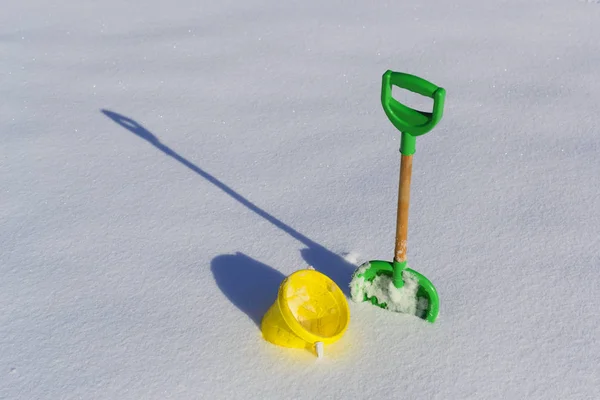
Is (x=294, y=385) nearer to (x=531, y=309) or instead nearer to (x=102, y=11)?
(x=531, y=309)

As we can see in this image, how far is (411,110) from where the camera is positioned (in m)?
1.82

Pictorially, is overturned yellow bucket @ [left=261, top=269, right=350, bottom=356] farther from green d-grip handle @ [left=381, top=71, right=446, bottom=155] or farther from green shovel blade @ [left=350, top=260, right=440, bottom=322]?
green d-grip handle @ [left=381, top=71, right=446, bottom=155]

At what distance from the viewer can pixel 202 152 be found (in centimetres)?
318

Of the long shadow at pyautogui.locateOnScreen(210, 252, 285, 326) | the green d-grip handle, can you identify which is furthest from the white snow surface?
the green d-grip handle

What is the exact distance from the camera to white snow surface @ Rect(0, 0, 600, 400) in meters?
2.11

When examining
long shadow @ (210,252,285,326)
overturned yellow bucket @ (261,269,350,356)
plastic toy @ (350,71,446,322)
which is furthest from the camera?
long shadow @ (210,252,285,326)

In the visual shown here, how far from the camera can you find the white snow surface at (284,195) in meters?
2.11

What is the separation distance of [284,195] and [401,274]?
85cm

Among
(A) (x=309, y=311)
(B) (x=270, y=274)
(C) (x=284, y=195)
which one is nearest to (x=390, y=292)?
(A) (x=309, y=311)

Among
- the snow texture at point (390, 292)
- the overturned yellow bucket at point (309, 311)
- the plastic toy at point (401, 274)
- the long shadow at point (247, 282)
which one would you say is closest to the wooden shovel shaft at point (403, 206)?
the plastic toy at point (401, 274)

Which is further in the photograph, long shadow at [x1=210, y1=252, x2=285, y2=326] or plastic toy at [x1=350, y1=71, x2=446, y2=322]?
long shadow at [x1=210, y1=252, x2=285, y2=326]

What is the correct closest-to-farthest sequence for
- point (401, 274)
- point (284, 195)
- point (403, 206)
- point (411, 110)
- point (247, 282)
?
point (411, 110)
point (403, 206)
point (401, 274)
point (247, 282)
point (284, 195)

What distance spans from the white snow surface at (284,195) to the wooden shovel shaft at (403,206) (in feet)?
0.93

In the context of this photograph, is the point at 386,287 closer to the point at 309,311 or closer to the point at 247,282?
the point at 309,311
